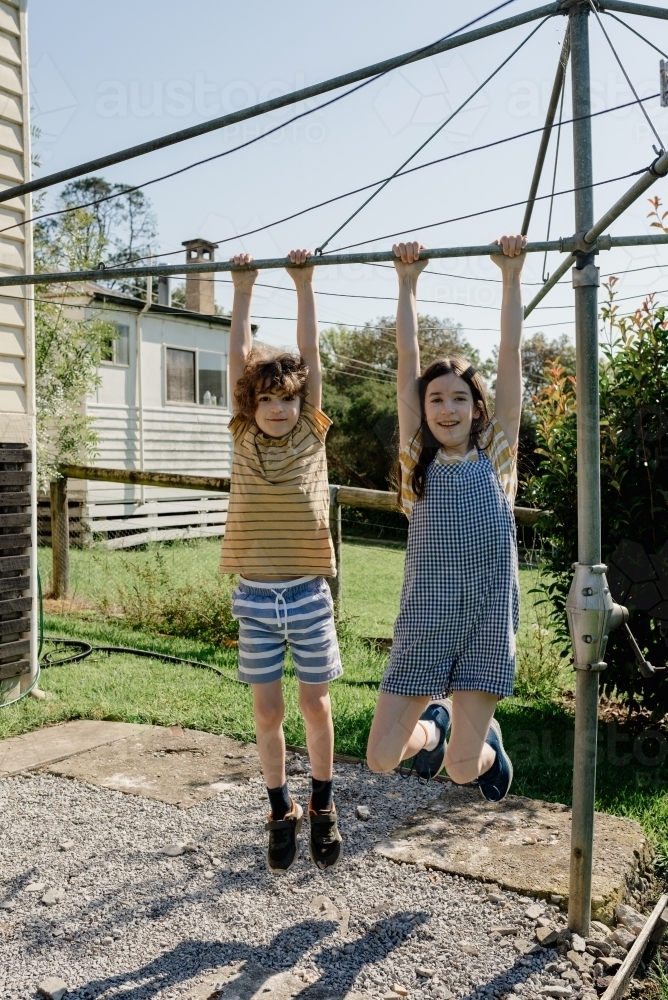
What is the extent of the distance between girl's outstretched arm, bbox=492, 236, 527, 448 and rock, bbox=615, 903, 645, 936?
1676 millimetres

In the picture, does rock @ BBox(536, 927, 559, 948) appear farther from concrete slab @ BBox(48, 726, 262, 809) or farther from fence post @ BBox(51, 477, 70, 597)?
fence post @ BBox(51, 477, 70, 597)

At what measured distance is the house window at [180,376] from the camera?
15.2 m

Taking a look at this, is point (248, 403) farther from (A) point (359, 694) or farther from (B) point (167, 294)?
(B) point (167, 294)

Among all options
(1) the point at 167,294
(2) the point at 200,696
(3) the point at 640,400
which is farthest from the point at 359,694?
(1) the point at 167,294

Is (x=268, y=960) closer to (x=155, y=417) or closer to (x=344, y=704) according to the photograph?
(x=344, y=704)

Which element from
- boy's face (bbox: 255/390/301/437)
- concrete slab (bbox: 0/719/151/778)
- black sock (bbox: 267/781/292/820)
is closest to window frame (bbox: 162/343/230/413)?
concrete slab (bbox: 0/719/151/778)

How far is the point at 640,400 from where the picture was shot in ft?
15.1

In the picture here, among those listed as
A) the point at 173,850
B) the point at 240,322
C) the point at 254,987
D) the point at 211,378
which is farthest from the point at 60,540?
the point at 211,378

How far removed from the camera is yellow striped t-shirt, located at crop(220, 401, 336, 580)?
9.95 ft

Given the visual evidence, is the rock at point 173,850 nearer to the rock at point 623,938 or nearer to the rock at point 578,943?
the rock at point 578,943

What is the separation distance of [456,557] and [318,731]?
0.75m

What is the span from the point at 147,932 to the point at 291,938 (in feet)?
1.55

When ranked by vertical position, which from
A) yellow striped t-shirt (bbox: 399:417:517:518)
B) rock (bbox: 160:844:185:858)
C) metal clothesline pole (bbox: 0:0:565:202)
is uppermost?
metal clothesline pole (bbox: 0:0:565:202)

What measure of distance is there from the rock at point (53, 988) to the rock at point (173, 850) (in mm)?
829
